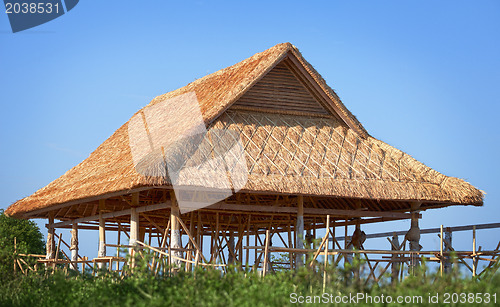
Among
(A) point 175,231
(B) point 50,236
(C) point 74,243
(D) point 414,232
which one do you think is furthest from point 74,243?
(D) point 414,232

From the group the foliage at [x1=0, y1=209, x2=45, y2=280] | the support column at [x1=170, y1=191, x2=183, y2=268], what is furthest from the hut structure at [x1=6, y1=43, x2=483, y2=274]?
the foliage at [x1=0, y1=209, x2=45, y2=280]

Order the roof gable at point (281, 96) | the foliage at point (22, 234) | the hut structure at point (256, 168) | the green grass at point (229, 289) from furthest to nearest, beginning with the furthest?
the foliage at point (22, 234), the roof gable at point (281, 96), the hut structure at point (256, 168), the green grass at point (229, 289)

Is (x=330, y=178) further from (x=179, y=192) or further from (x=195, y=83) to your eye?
(x=195, y=83)

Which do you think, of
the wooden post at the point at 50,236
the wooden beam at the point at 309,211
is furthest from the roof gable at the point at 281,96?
the wooden post at the point at 50,236

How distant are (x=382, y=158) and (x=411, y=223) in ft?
6.36

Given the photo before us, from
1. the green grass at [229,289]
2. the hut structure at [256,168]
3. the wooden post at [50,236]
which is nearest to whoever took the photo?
the green grass at [229,289]

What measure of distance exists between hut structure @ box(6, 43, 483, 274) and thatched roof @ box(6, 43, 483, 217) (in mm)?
32

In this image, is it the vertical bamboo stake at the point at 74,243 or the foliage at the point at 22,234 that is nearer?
the vertical bamboo stake at the point at 74,243

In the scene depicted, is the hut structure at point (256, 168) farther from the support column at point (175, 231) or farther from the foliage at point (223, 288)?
the foliage at point (223, 288)

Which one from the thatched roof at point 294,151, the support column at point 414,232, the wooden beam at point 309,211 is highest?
the thatched roof at point 294,151

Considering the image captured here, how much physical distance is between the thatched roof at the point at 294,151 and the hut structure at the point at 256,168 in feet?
0.11

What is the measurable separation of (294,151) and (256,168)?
1.60 metres

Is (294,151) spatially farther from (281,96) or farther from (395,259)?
(395,259)

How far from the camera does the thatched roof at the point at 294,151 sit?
55.3 ft
